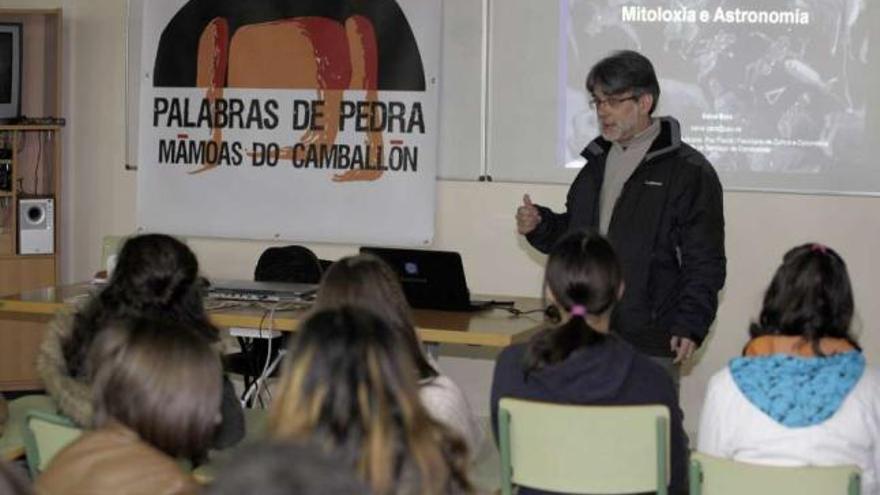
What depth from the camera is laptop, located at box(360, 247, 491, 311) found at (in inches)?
183

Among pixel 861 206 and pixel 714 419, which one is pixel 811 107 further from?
pixel 714 419

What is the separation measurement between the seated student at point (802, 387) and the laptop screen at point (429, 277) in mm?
1646

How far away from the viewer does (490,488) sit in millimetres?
3418

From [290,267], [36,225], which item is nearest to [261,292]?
[290,267]

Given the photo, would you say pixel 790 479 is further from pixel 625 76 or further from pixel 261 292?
pixel 261 292

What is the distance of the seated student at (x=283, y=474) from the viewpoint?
1.21 metres

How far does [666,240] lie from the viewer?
430cm

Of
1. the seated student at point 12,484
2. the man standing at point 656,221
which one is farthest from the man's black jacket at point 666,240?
the seated student at point 12,484

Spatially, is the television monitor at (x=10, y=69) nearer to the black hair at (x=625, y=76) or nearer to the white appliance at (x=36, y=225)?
the white appliance at (x=36, y=225)

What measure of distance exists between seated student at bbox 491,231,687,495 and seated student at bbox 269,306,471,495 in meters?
1.17

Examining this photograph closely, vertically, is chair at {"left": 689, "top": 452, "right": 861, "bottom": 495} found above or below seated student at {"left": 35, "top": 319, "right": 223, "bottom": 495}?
below

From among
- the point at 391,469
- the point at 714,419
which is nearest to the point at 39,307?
the point at 714,419

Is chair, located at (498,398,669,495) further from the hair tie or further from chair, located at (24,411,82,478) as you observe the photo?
chair, located at (24,411,82,478)

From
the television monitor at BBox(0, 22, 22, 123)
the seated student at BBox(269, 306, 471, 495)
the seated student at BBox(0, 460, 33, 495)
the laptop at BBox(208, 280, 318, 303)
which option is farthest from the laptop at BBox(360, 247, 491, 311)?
the seated student at BBox(0, 460, 33, 495)
